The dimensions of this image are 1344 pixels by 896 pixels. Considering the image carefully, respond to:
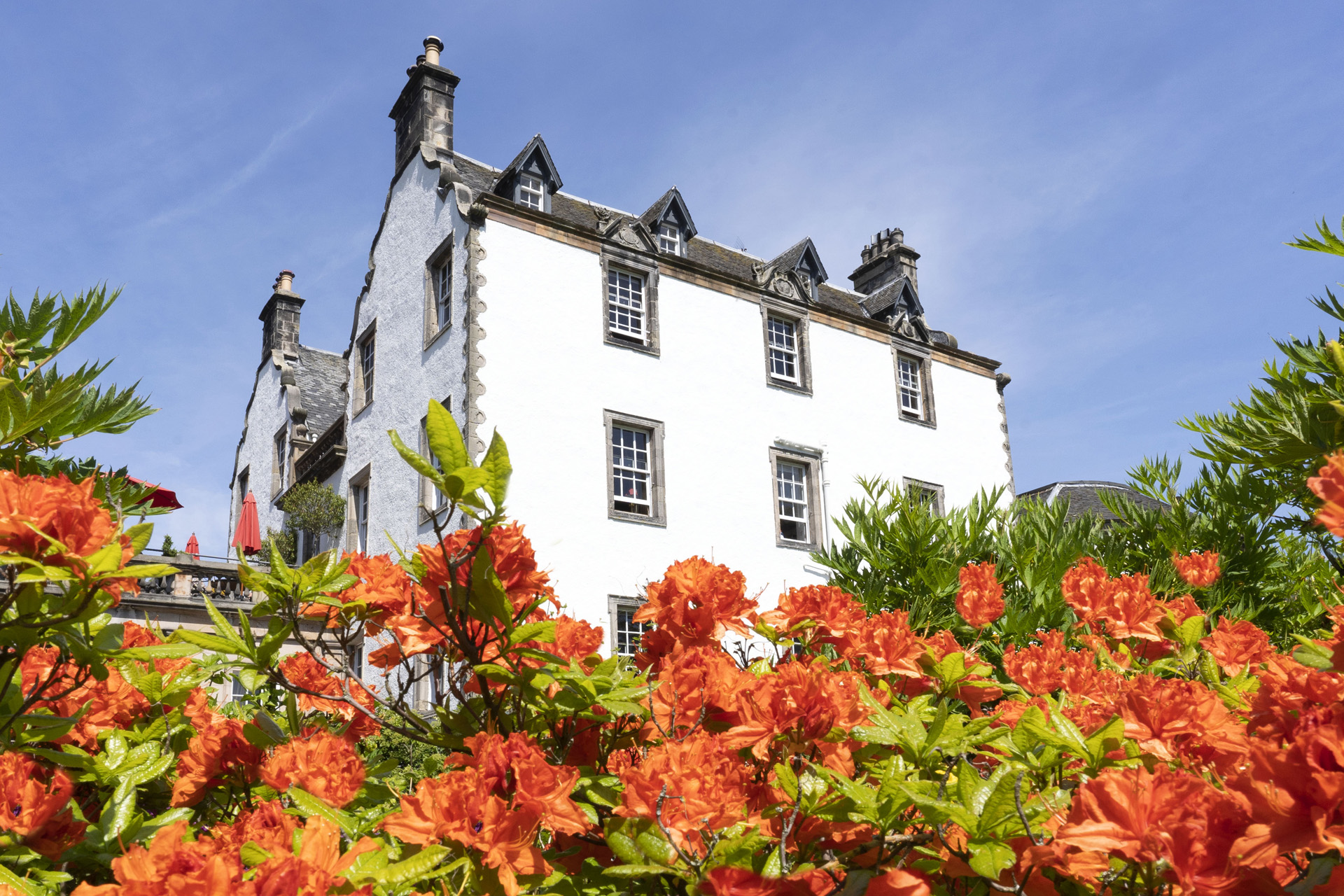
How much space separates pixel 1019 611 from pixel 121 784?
6.75 m

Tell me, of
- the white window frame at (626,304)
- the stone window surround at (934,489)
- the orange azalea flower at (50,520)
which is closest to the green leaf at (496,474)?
the orange azalea flower at (50,520)

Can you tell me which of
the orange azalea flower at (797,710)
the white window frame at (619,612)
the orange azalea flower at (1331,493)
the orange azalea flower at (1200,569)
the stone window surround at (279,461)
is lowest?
the orange azalea flower at (797,710)

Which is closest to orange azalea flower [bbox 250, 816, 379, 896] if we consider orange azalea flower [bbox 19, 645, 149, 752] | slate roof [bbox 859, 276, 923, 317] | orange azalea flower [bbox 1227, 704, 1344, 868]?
orange azalea flower [bbox 19, 645, 149, 752]

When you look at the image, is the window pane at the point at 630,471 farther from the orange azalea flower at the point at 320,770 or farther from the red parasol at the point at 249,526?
the orange azalea flower at the point at 320,770

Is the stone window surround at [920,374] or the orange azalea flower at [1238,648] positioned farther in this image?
the stone window surround at [920,374]

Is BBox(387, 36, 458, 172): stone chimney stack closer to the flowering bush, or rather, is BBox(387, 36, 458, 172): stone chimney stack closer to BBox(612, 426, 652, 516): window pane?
BBox(612, 426, 652, 516): window pane

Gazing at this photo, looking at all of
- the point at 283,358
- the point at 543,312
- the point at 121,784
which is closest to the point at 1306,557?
the point at 121,784

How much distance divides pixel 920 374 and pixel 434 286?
1104 centimetres

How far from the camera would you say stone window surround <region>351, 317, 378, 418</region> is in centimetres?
1780

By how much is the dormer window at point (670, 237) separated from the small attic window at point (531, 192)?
273 centimetres

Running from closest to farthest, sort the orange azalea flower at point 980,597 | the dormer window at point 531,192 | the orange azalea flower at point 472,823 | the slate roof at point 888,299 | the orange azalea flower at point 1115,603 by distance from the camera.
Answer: the orange azalea flower at point 472,823 < the orange azalea flower at point 1115,603 < the orange azalea flower at point 980,597 < the dormer window at point 531,192 < the slate roof at point 888,299

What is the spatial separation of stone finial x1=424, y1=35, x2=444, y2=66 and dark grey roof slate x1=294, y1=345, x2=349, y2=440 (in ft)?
29.9

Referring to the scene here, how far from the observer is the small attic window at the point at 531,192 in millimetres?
16406

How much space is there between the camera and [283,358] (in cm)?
2422
